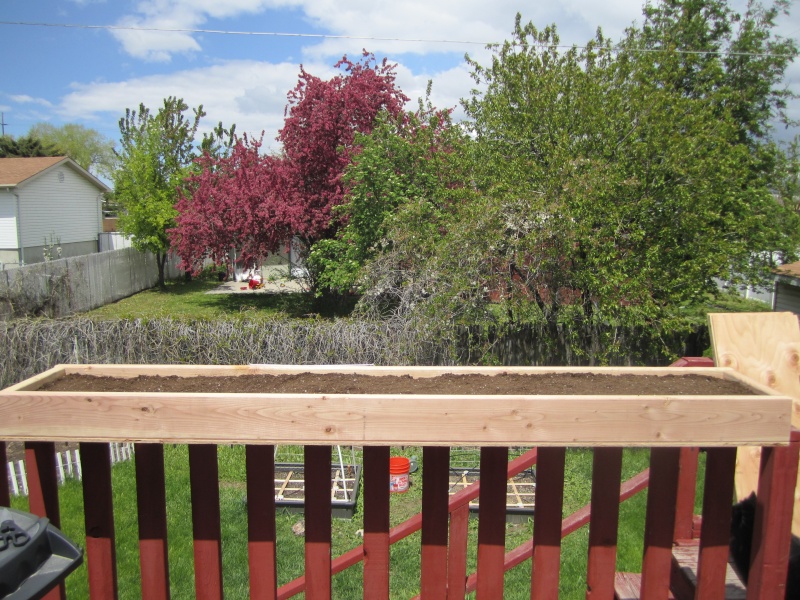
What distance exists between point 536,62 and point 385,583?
8.97 metres

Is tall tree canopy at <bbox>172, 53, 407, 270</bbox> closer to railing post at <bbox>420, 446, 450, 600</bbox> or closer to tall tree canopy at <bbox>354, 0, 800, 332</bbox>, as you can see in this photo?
A: tall tree canopy at <bbox>354, 0, 800, 332</bbox>

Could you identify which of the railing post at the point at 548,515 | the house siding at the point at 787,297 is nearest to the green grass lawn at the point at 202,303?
the house siding at the point at 787,297

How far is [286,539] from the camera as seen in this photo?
5.66m

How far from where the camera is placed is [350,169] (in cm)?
1252

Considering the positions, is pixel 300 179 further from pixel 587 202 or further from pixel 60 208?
pixel 60 208

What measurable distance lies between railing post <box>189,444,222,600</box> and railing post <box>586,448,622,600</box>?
1.03 m

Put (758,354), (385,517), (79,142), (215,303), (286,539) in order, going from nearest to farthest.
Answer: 1. (385,517)
2. (758,354)
3. (286,539)
4. (215,303)
5. (79,142)

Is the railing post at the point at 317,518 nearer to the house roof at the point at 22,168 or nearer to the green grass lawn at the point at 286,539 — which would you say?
the green grass lawn at the point at 286,539

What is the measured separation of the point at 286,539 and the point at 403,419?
453 centimetres

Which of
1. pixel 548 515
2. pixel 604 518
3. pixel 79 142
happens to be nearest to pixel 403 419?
pixel 548 515

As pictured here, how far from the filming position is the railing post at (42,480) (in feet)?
5.74

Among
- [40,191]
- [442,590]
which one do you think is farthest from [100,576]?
[40,191]

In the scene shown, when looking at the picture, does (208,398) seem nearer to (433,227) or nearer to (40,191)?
(433,227)

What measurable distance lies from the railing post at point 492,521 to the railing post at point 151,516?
0.88 m
